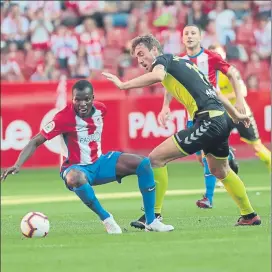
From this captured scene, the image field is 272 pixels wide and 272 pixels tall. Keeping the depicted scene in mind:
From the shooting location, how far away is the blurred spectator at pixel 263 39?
2444 centimetres

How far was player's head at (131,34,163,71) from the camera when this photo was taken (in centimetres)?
1043

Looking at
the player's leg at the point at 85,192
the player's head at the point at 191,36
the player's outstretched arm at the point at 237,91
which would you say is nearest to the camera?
the player's leg at the point at 85,192

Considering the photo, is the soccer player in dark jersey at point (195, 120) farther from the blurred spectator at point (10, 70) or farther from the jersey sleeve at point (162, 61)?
the blurred spectator at point (10, 70)

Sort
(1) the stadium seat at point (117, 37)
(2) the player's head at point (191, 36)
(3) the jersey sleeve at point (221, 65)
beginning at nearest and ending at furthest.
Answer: (3) the jersey sleeve at point (221, 65) < (2) the player's head at point (191, 36) < (1) the stadium seat at point (117, 37)

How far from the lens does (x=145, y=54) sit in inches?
411

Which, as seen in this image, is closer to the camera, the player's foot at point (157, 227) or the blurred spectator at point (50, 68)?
the player's foot at point (157, 227)

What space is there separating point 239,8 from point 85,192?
15.7 meters

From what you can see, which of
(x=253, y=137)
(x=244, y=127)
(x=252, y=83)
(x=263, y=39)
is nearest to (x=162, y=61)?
(x=244, y=127)

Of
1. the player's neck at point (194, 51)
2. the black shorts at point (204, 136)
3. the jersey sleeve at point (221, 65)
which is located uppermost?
the player's neck at point (194, 51)

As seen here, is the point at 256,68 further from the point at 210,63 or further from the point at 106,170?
the point at 106,170

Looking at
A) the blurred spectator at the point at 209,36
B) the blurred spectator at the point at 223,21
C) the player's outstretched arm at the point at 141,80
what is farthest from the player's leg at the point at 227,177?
the blurred spectator at the point at 223,21

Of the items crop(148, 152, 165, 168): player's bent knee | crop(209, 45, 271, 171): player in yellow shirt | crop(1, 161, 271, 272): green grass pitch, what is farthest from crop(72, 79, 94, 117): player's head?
crop(209, 45, 271, 171): player in yellow shirt

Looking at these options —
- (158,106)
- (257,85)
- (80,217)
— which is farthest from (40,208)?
(257,85)

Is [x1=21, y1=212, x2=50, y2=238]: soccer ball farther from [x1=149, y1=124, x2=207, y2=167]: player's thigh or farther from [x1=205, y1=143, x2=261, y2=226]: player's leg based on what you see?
[x1=205, y1=143, x2=261, y2=226]: player's leg
